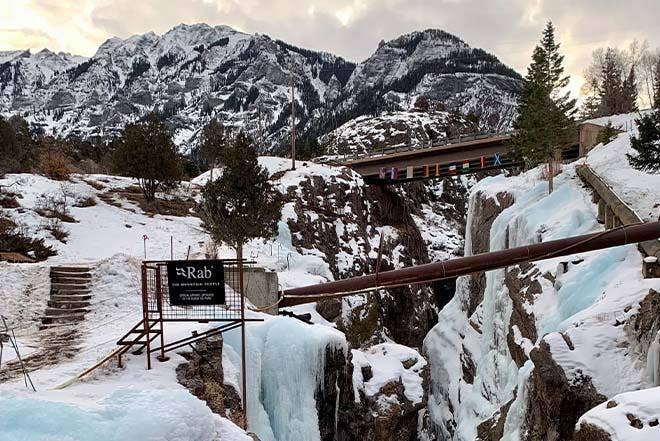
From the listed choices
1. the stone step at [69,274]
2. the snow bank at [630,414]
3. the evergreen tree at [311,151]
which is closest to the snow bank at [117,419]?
the snow bank at [630,414]

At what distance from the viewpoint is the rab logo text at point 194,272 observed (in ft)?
31.6

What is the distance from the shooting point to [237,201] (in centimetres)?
2223

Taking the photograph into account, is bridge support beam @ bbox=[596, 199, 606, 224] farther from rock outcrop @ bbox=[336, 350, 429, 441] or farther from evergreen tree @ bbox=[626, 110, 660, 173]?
rock outcrop @ bbox=[336, 350, 429, 441]

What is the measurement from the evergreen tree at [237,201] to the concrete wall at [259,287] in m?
3.79

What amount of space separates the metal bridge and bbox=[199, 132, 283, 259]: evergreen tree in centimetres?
2874

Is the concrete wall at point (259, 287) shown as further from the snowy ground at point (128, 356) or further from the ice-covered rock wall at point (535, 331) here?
the ice-covered rock wall at point (535, 331)

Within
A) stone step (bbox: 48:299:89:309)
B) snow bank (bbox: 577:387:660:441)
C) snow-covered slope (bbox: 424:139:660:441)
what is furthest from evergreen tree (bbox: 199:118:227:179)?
snow bank (bbox: 577:387:660:441)

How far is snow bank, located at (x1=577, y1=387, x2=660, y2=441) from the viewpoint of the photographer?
5926 millimetres

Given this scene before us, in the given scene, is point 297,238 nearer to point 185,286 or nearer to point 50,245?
point 50,245

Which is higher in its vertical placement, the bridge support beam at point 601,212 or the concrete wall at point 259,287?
the bridge support beam at point 601,212

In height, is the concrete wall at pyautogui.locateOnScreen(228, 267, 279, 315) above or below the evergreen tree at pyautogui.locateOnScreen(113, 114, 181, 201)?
below

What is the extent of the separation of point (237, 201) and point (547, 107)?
1859cm

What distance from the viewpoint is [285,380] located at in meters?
13.2

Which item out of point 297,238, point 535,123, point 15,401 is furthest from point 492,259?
point 297,238
